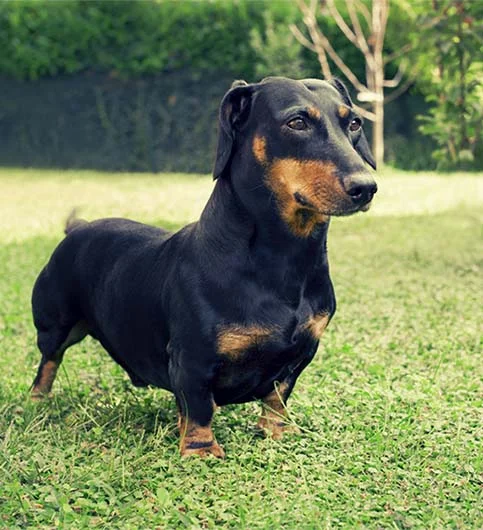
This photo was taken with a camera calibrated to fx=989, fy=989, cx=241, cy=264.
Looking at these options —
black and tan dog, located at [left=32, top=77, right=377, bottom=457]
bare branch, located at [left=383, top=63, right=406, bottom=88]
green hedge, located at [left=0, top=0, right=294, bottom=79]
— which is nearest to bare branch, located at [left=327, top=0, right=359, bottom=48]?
bare branch, located at [left=383, top=63, right=406, bottom=88]

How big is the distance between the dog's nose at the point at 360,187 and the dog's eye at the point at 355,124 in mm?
459

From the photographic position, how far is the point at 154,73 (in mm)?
16375

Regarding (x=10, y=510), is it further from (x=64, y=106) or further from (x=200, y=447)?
(x=64, y=106)

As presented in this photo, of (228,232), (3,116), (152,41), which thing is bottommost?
(3,116)

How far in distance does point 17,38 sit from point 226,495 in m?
13.9

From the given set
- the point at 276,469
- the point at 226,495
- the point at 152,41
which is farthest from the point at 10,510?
the point at 152,41

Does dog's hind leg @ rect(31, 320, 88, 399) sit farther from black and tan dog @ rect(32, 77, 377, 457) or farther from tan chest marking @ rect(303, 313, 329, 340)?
tan chest marking @ rect(303, 313, 329, 340)

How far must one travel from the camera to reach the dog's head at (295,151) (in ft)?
11.9

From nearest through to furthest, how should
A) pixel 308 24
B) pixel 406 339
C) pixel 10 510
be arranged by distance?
pixel 10 510 < pixel 406 339 < pixel 308 24

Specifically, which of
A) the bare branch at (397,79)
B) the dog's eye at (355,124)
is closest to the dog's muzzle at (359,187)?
the dog's eye at (355,124)

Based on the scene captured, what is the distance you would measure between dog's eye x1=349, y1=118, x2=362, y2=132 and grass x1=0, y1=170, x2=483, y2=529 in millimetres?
1287

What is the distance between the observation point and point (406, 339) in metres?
6.16

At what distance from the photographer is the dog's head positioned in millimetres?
3619

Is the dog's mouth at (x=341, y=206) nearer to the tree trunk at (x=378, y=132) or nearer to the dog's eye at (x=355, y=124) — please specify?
the dog's eye at (x=355, y=124)
